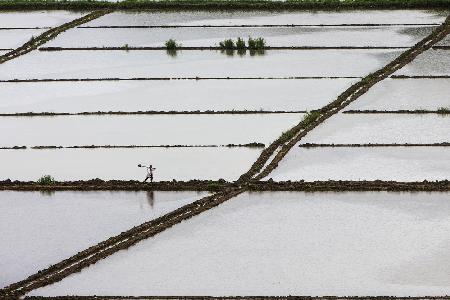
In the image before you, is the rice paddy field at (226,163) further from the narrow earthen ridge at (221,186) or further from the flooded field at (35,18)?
the flooded field at (35,18)

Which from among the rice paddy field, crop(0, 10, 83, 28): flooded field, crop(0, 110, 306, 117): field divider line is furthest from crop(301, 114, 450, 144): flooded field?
crop(0, 10, 83, 28): flooded field

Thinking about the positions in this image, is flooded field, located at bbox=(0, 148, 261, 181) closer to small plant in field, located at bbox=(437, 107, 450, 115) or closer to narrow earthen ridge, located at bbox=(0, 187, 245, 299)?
narrow earthen ridge, located at bbox=(0, 187, 245, 299)

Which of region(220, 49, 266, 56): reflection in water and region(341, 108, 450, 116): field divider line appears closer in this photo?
region(341, 108, 450, 116): field divider line

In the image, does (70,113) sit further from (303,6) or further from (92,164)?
(303,6)

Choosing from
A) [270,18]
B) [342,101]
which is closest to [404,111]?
[342,101]

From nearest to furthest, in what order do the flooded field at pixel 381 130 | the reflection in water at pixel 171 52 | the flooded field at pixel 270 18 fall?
the flooded field at pixel 381 130 → the reflection in water at pixel 171 52 → the flooded field at pixel 270 18

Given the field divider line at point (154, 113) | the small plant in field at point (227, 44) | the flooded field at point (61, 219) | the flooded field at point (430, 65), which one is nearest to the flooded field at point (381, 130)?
the field divider line at point (154, 113)
